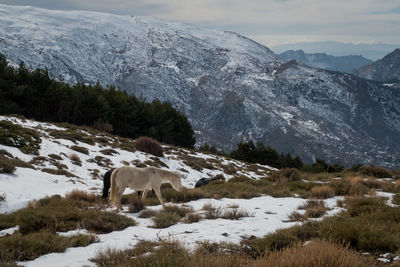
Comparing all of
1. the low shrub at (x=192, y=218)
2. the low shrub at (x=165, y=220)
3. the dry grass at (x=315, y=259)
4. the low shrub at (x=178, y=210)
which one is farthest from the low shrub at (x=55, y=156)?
the dry grass at (x=315, y=259)

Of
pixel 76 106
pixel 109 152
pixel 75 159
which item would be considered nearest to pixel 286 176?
pixel 75 159

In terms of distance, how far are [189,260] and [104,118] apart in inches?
2056

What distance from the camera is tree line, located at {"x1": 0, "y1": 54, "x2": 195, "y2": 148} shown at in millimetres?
45938

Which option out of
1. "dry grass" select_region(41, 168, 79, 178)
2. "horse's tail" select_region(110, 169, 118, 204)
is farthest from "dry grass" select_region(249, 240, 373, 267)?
"dry grass" select_region(41, 168, 79, 178)

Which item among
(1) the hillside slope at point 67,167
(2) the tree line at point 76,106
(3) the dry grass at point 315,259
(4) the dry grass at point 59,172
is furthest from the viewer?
(2) the tree line at point 76,106

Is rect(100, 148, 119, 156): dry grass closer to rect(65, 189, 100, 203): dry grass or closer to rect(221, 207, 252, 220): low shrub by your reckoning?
rect(65, 189, 100, 203): dry grass

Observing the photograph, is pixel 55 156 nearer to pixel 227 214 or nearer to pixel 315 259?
pixel 227 214

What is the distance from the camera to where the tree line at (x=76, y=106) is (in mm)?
45938

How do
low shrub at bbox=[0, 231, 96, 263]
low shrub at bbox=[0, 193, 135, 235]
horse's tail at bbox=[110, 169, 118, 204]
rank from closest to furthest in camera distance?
low shrub at bbox=[0, 231, 96, 263], low shrub at bbox=[0, 193, 135, 235], horse's tail at bbox=[110, 169, 118, 204]

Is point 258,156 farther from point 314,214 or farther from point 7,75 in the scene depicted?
point 314,214

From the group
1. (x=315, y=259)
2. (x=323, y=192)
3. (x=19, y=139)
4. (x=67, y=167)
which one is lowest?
(x=67, y=167)

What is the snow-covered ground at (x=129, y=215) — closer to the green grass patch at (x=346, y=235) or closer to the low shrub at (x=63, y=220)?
the low shrub at (x=63, y=220)

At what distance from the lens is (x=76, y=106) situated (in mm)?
52969

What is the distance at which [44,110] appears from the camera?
52.3 metres
